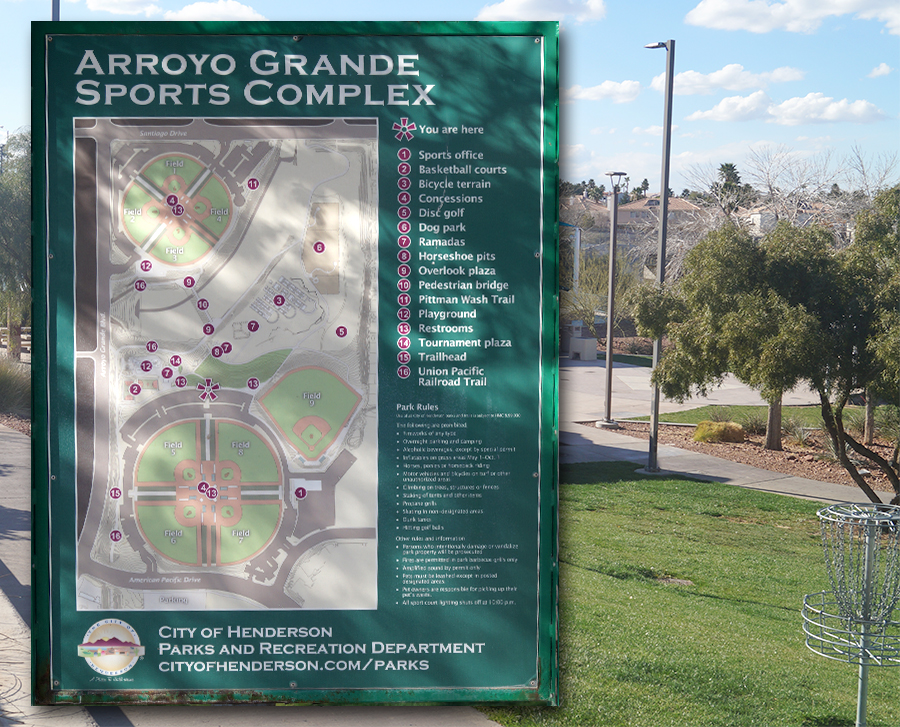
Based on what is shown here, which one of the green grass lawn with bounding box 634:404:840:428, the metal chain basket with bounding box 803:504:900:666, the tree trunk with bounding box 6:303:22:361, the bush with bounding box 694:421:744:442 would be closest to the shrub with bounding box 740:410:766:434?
the green grass lawn with bounding box 634:404:840:428

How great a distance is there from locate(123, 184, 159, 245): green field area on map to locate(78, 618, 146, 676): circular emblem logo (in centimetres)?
152

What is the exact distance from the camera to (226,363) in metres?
3.25

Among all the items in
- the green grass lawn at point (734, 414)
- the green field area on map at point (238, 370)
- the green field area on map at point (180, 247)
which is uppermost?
the green field area on map at point (180, 247)

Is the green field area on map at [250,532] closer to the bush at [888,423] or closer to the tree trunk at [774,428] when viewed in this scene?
the tree trunk at [774,428]

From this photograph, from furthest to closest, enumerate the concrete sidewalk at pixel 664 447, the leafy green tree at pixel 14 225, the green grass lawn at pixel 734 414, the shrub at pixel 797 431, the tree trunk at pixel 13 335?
1. the green grass lawn at pixel 734 414
2. the tree trunk at pixel 13 335
3. the shrub at pixel 797 431
4. the leafy green tree at pixel 14 225
5. the concrete sidewalk at pixel 664 447

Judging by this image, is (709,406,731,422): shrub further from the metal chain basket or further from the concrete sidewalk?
the metal chain basket

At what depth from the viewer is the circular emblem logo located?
10.8ft

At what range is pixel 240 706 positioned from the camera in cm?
334

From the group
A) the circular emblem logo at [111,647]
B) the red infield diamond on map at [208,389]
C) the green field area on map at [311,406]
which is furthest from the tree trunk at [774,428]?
the circular emblem logo at [111,647]

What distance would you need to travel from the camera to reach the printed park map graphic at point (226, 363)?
10.5 feet

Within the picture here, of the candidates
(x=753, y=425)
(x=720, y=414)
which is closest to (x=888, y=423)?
(x=753, y=425)

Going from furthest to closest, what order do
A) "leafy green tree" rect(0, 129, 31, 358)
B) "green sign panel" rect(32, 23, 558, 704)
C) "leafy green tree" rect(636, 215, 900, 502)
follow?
"leafy green tree" rect(0, 129, 31, 358) → "leafy green tree" rect(636, 215, 900, 502) → "green sign panel" rect(32, 23, 558, 704)

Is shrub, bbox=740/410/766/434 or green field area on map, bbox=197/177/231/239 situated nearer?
green field area on map, bbox=197/177/231/239

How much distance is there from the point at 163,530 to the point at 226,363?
27.6 inches
